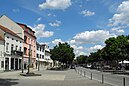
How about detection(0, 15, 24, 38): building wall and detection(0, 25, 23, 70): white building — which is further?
detection(0, 15, 24, 38): building wall

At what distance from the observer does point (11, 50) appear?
193 feet

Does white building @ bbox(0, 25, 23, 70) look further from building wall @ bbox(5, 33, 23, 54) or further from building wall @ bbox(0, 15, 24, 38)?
building wall @ bbox(0, 15, 24, 38)

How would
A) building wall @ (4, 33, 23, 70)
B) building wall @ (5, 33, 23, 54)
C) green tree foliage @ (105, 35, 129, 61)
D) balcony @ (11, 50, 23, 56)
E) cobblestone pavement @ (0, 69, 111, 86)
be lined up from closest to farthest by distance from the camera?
cobblestone pavement @ (0, 69, 111, 86) → building wall @ (4, 33, 23, 70) → building wall @ (5, 33, 23, 54) → balcony @ (11, 50, 23, 56) → green tree foliage @ (105, 35, 129, 61)

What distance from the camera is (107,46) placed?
234ft

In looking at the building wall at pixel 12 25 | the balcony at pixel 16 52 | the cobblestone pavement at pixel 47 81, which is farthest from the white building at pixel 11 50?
the cobblestone pavement at pixel 47 81

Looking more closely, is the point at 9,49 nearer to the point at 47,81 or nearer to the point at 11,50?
the point at 11,50

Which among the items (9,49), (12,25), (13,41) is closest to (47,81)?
(9,49)

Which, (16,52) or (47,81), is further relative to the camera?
(16,52)

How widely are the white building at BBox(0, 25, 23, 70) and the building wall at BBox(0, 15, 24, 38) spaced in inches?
86.2

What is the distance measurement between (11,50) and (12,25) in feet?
38.2

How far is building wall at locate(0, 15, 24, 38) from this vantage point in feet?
223

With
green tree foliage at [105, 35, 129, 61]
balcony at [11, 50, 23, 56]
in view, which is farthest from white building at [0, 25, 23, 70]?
green tree foliage at [105, 35, 129, 61]

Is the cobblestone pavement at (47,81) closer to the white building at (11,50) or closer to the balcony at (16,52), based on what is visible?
the white building at (11,50)

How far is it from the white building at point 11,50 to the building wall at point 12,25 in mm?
2190
